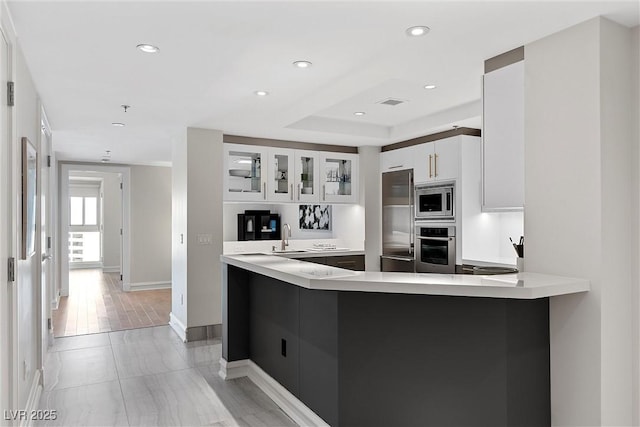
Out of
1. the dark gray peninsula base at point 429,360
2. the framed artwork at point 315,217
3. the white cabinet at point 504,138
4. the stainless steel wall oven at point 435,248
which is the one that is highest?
the white cabinet at point 504,138

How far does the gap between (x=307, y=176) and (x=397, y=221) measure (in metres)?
1.27

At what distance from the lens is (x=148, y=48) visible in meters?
2.55

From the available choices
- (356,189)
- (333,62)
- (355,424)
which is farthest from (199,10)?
(356,189)

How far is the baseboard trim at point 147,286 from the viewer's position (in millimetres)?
8016

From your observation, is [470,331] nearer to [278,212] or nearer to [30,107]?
[30,107]

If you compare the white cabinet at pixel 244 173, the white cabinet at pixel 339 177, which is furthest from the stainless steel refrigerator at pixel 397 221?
the white cabinet at pixel 244 173

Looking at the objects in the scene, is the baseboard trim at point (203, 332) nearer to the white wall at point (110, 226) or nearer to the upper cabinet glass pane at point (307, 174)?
the upper cabinet glass pane at point (307, 174)

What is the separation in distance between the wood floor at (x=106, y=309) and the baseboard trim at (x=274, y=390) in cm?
229

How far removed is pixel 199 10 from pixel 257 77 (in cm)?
103

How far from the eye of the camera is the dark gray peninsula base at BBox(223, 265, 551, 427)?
217 centimetres

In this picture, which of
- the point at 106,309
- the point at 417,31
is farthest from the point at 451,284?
the point at 106,309

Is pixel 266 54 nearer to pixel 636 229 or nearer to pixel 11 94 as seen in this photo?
pixel 11 94

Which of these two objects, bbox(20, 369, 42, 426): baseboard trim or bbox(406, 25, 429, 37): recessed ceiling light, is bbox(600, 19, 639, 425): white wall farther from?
bbox(20, 369, 42, 426): baseboard trim

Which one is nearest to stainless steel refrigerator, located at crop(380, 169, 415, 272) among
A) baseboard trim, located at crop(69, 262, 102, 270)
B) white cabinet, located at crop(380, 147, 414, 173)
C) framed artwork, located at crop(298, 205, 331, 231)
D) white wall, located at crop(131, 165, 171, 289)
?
white cabinet, located at crop(380, 147, 414, 173)
